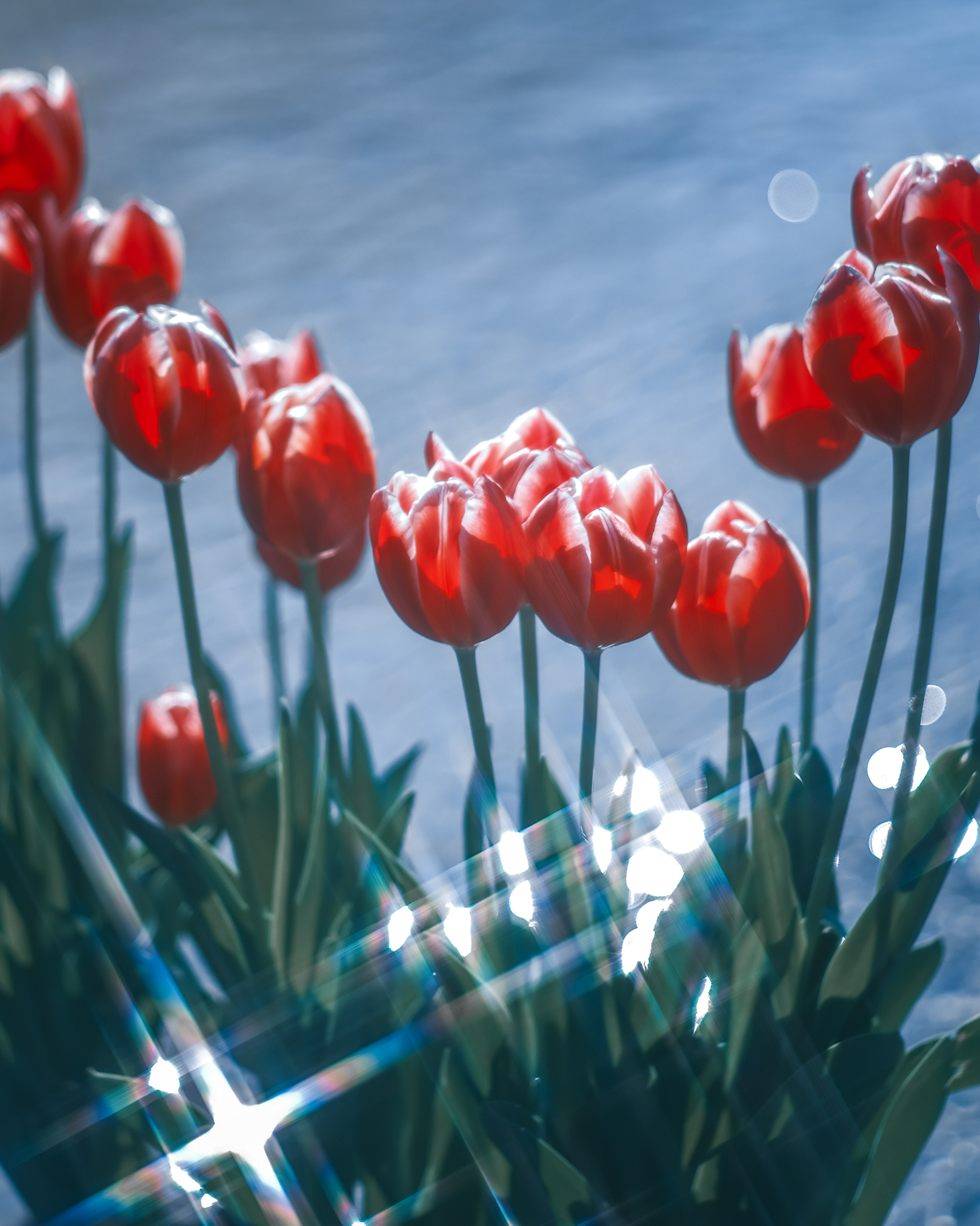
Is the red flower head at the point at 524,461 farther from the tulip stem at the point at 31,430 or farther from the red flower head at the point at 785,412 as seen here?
the tulip stem at the point at 31,430

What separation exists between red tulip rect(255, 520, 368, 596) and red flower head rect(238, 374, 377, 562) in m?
0.03

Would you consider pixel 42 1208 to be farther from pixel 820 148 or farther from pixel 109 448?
pixel 820 148

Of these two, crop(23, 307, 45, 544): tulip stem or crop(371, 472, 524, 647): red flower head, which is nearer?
crop(371, 472, 524, 647): red flower head

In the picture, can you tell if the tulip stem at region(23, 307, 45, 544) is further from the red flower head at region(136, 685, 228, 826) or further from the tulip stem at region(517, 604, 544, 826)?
the tulip stem at region(517, 604, 544, 826)

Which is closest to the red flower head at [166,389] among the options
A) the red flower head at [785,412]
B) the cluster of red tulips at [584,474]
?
the cluster of red tulips at [584,474]

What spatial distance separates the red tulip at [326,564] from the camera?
0.29 metres

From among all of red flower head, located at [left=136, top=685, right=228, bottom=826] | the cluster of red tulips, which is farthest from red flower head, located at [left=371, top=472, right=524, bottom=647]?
red flower head, located at [left=136, top=685, right=228, bottom=826]

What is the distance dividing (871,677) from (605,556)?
6cm

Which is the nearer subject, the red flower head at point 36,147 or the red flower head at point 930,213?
the red flower head at point 930,213

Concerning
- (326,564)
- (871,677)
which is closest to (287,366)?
(326,564)

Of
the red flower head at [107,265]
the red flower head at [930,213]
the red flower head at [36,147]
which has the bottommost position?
the red flower head at [930,213]

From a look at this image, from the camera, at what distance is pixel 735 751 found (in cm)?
26

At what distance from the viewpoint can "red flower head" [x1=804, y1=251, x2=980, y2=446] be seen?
0.21 m

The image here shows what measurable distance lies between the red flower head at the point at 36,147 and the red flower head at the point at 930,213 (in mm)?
223
